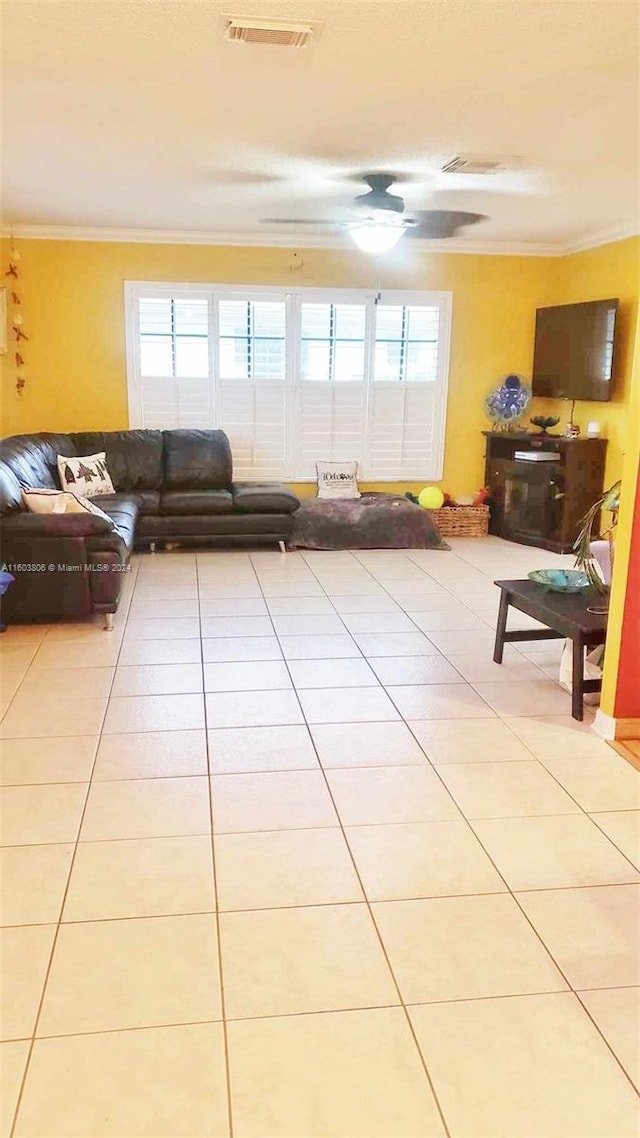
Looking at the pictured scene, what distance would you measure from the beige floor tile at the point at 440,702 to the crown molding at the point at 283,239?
431 cm

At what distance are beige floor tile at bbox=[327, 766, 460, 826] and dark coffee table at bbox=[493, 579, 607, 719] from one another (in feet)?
2.77

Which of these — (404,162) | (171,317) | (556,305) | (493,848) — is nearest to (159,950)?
(493,848)

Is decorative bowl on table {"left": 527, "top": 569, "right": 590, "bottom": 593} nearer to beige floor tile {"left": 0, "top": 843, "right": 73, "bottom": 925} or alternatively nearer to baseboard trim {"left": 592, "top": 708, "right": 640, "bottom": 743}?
baseboard trim {"left": 592, "top": 708, "right": 640, "bottom": 743}

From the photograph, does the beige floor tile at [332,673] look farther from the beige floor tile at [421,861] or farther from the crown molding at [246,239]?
the crown molding at [246,239]

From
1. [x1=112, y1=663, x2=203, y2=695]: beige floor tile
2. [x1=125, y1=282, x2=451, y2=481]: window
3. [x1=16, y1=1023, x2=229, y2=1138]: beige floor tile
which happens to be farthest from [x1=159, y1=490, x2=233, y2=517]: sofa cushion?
[x1=16, y1=1023, x2=229, y2=1138]: beige floor tile

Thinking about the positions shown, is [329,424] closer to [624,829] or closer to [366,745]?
[366,745]

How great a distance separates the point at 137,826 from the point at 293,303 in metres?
5.52

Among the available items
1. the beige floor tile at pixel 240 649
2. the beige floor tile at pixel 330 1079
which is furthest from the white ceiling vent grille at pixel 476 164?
the beige floor tile at pixel 330 1079

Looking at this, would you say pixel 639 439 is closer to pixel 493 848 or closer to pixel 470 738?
pixel 470 738

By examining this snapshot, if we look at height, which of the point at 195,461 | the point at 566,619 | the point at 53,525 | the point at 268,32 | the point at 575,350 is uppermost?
the point at 268,32

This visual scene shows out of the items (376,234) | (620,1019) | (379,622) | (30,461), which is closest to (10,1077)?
(620,1019)

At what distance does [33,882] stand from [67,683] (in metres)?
1.50

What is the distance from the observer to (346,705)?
3523 millimetres

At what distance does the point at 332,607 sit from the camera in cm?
501
